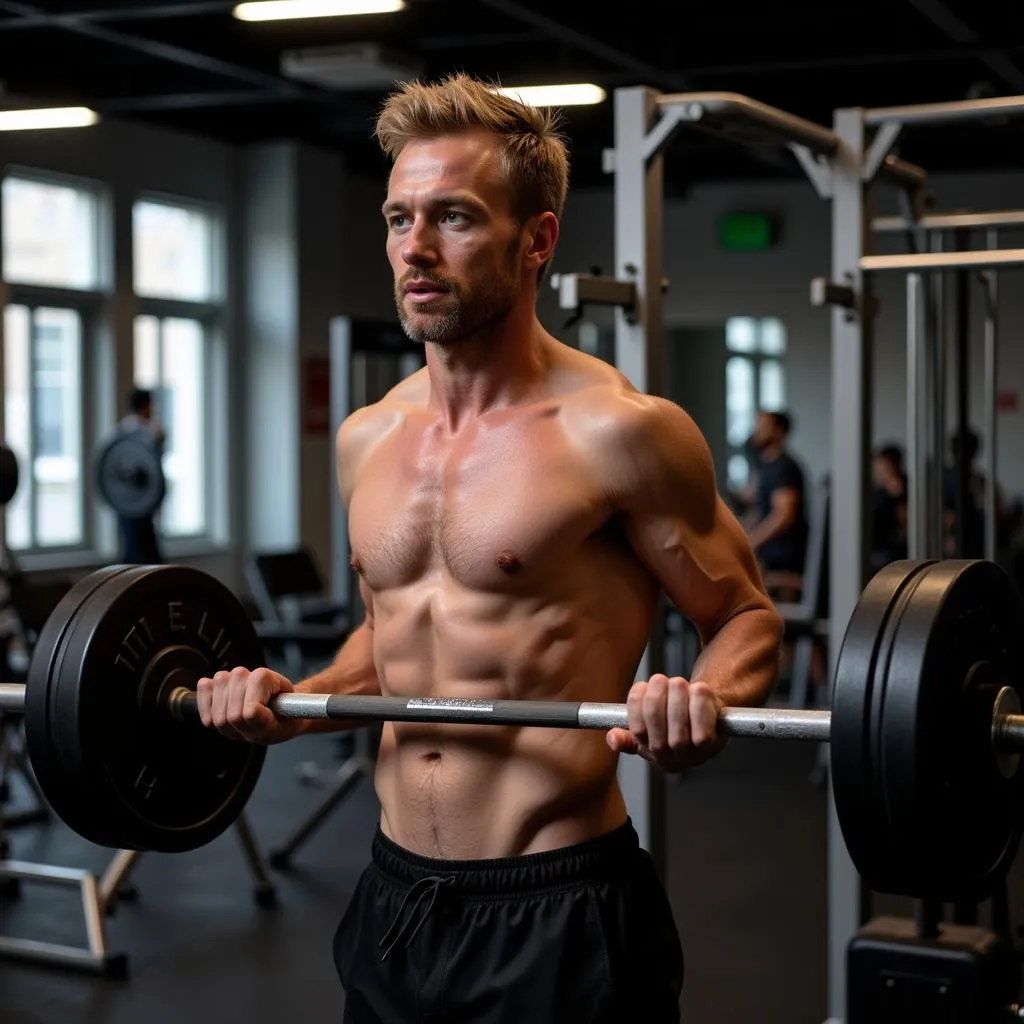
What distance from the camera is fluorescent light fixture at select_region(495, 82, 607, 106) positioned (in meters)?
6.67

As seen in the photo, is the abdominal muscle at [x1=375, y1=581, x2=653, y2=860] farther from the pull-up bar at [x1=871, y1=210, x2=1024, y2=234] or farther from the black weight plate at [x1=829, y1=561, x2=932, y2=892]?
the pull-up bar at [x1=871, y1=210, x2=1024, y2=234]

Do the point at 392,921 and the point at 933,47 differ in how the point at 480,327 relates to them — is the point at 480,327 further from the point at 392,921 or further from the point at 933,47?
the point at 933,47

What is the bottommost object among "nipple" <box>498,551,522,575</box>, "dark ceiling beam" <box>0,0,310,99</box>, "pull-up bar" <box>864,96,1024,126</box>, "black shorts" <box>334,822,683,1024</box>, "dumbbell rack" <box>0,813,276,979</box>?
"dumbbell rack" <box>0,813,276,979</box>

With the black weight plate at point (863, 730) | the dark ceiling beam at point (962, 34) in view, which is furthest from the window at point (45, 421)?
the black weight plate at point (863, 730)

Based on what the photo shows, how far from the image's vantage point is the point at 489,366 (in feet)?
5.40

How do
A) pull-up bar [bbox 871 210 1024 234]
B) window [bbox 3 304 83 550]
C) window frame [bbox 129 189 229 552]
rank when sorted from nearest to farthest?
pull-up bar [bbox 871 210 1024 234], window [bbox 3 304 83 550], window frame [bbox 129 189 229 552]

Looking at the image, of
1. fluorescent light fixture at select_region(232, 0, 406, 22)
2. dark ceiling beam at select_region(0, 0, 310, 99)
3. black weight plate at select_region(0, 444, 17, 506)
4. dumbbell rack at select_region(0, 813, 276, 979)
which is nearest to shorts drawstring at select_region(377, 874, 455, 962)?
black weight plate at select_region(0, 444, 17, 506)

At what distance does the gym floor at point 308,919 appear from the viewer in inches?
129

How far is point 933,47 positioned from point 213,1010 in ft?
15.6

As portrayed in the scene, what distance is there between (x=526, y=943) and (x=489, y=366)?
58cm

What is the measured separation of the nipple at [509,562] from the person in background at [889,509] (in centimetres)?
493

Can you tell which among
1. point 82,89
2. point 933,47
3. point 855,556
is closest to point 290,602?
point 82,89

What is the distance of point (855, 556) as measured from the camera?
269 cm

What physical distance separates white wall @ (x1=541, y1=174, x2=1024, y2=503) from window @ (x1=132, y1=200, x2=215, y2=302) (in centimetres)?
194
